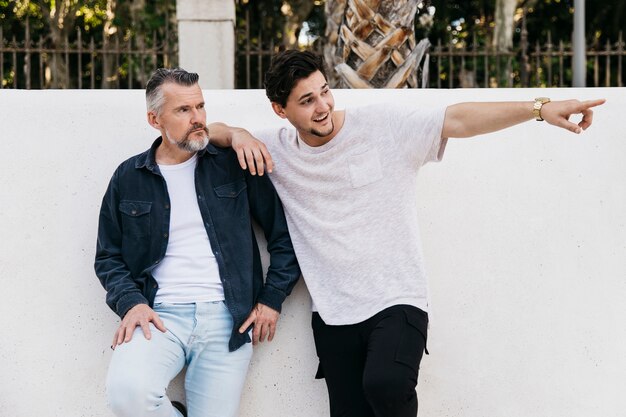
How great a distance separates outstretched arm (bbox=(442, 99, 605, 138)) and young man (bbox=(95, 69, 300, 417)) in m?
0.85

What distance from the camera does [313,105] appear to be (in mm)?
3016

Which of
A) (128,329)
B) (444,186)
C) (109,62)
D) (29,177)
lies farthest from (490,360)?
(109,62)

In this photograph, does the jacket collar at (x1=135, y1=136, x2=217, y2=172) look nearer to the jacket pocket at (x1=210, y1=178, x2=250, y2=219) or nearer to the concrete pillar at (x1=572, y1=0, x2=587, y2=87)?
the jacket pocket at (x1=210, y1=178, x2=250, y2=219)

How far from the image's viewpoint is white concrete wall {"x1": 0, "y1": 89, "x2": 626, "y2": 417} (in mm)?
3543

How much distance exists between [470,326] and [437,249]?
1.29 ft

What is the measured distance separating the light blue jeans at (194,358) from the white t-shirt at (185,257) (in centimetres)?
5

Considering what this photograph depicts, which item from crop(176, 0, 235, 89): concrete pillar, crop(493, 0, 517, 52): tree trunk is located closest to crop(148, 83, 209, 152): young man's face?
crop(176, 0, 235, 89): concrete pillar

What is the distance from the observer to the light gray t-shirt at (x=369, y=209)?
3.00 metres

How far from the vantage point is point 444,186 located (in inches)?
144

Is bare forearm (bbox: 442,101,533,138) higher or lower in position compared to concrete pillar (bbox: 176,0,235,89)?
lower

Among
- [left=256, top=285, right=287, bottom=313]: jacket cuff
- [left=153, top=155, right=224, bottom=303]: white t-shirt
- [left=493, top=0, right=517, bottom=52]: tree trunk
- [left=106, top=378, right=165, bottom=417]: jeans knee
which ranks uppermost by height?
[left=493, top=0, right=517, bottom=52]: tree trunk

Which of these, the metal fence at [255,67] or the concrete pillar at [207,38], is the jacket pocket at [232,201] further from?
the metal fence at [255,67]

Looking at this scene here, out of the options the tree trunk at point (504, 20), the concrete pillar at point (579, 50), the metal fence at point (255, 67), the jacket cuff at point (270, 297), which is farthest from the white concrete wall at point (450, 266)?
the tree trunk at point (504, 20)

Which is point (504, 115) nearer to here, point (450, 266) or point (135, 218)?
point (450, 266)
